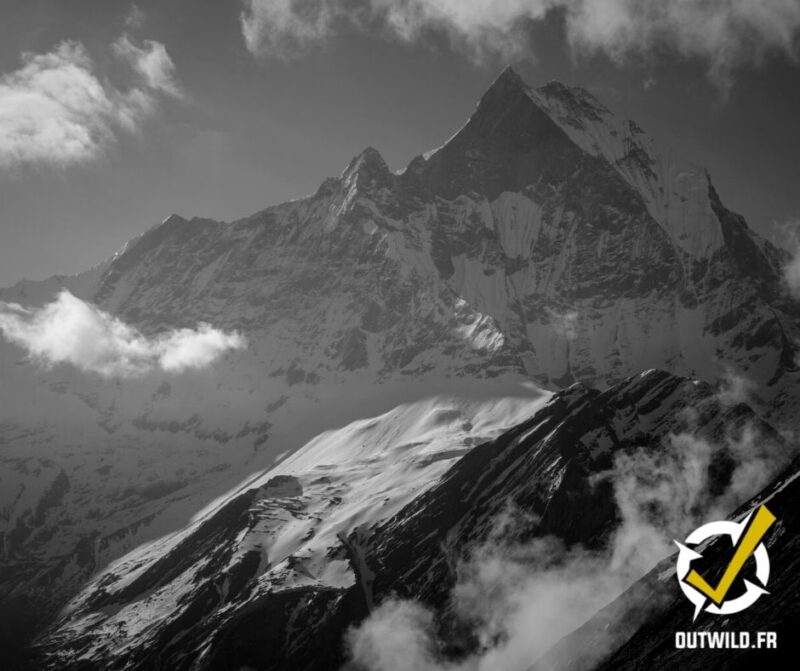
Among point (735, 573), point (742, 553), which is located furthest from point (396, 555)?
point (735, 573)

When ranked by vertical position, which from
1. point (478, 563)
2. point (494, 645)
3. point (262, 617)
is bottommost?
point (494, 645)

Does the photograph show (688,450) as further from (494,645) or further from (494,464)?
(494,645)

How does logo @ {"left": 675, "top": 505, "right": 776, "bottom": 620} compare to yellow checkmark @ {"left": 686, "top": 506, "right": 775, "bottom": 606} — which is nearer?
logo @ {"left": 675, "top": 505, "right": 776, "bottom": 620}

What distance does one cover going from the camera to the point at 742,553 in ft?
220

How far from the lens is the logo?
2512 inches

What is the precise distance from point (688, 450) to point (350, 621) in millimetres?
78423

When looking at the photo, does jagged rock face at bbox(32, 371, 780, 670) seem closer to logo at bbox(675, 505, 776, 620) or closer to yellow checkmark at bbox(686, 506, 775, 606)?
logo at bbox(675, 505, 776, 620)

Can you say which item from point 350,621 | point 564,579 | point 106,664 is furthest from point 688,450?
point 106,664

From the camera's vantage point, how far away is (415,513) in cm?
19338

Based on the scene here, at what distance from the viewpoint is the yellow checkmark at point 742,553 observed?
218ft

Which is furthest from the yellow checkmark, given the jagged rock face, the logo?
the jagged rock face

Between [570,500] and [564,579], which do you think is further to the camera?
[570,500]

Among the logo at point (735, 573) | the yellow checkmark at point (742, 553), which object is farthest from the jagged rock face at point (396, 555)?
the yellow checkmark at point (742, 553)

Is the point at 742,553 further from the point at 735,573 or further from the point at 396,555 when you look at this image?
the point at 396,555
